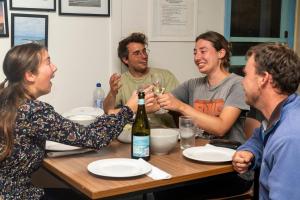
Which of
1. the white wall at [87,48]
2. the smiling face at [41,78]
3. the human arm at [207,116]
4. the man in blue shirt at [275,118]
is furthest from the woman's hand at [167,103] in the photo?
the white wall at [87,48]

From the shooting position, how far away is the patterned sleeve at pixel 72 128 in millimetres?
1545

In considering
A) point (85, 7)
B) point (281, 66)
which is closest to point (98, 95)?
point (85, 7)

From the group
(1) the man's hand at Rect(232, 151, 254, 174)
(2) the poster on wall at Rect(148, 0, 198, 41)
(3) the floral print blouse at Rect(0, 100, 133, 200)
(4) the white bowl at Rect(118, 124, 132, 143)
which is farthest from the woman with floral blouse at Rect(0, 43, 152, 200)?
(2) the poster on wall at Rect(148, 0, 198, 41)

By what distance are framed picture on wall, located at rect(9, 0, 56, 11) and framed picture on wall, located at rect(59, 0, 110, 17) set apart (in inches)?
2.9

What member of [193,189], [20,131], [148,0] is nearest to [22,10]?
[148,0]

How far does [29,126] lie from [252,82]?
862 millimetres

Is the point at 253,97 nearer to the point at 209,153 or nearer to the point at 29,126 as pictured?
the point at 209,153

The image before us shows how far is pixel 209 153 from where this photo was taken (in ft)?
5.81

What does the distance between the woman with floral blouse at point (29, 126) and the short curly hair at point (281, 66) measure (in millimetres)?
615

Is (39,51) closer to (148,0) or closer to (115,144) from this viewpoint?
(115,144)

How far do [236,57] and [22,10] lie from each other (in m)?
2.13

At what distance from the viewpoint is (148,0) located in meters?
3.20

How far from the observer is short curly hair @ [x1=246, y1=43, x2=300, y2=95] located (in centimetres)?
142

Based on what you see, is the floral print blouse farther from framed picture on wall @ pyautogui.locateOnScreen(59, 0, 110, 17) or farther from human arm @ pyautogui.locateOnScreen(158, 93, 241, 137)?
framed picture on wall @ pyautogui.locateOnScreen(59, 0, 110, 17)
